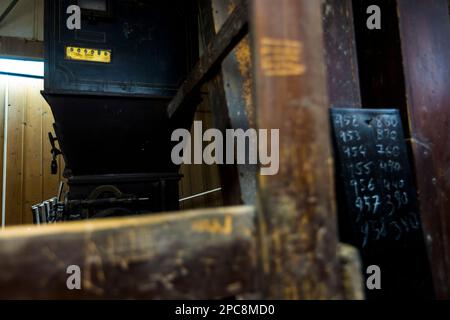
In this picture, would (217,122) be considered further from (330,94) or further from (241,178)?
(330,94)

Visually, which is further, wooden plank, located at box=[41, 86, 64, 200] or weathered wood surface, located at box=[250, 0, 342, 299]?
wooden plank, located at box=[41, 86, 64, 200]

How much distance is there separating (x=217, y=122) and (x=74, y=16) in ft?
6.50

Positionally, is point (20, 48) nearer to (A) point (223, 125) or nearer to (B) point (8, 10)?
(B) point (8, 10)

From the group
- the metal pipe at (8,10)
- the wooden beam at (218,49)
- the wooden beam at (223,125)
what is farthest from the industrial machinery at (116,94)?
the metal pipe at (8,10)

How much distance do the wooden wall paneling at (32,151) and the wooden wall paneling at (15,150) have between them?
46 millimetres

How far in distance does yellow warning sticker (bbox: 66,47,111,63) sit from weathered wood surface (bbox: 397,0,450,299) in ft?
7.74

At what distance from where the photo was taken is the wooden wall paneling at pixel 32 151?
4613 millimetres

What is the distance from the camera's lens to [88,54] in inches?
108

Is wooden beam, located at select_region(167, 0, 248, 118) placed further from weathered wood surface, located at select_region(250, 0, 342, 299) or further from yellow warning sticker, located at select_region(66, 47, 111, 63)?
yellow warning sticker, located at select_region(66, 47, 111, 63)

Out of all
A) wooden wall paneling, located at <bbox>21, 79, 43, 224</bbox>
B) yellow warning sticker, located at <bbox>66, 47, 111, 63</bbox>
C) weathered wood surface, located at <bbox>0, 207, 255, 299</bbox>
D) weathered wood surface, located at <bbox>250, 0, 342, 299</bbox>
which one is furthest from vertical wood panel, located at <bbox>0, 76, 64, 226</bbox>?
weathered wood surface, located at <bbox>250, 0, 342, 299</bbox>

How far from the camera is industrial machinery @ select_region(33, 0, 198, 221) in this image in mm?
2699

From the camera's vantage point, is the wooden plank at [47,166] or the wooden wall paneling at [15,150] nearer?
the wooden wall paneling at [15,150]

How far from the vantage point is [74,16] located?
2.75 meters

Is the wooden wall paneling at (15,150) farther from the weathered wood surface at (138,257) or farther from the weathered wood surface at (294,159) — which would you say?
the weathered wood surface at (294,159)
